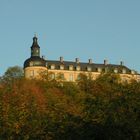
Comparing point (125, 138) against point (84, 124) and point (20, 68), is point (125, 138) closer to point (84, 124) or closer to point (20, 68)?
point (84, 124)

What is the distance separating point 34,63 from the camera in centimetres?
15412

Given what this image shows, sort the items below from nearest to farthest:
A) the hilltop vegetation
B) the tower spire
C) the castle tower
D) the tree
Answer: the hilltop vegetation → the tree → the castle tower → the tower spire

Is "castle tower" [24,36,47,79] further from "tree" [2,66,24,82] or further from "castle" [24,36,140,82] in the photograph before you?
"tree" [2,66,24,82]

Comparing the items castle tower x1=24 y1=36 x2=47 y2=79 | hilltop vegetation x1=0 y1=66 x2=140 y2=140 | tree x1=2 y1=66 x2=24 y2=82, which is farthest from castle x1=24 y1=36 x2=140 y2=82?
hilltop vegetation x1=0 y1=66 x2=140 y2=140

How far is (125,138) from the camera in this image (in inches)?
1836

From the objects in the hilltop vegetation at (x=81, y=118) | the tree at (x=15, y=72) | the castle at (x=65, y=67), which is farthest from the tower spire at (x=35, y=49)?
the hilltop vegetation at (x=81, y=118)

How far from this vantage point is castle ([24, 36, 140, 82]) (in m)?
154

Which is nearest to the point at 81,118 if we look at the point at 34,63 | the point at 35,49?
the point at 34,63

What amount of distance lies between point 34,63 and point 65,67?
46.5 ft

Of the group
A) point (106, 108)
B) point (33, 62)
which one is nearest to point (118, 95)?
point (106, 108)

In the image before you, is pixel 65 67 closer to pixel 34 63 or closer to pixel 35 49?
pixel 35 49

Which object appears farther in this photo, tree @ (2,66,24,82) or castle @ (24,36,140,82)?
castle @ (24,36,140,82)

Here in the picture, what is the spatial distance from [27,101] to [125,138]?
14.0 m

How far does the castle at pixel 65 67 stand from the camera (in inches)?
6063
